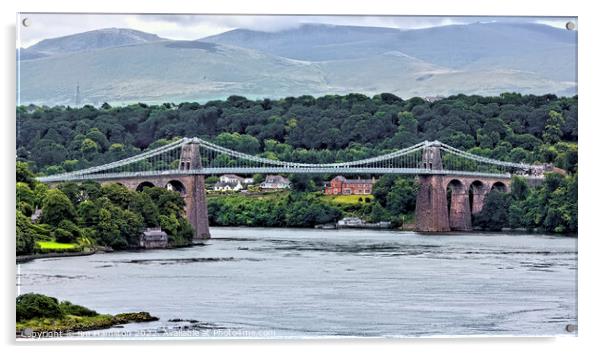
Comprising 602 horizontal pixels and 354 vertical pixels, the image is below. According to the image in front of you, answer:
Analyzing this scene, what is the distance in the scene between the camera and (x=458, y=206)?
83.8 ft

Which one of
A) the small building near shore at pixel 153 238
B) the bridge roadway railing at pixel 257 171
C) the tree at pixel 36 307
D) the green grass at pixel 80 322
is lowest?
the green grass at pixel 80 322

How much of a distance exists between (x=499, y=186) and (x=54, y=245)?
7.92m

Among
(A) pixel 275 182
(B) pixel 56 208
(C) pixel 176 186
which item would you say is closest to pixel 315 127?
(B) pixel 56 208

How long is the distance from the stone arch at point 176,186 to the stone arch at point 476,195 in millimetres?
4811

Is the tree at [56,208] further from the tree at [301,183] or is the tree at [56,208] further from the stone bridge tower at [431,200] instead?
the stone bridge tower at [431,200]

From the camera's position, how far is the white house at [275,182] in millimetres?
22391

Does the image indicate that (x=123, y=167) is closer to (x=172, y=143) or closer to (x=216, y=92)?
(x=172, y=143)

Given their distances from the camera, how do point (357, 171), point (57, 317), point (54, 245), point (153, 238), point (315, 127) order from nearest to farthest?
point (57, 317)
point (54, 245)
point (315, 127)
point (153, 238)
point (357, 171)

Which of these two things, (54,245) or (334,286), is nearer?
(334,286)

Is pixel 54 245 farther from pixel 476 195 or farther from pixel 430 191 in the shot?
pixel 476 195

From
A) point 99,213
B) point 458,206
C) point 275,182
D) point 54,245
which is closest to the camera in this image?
point 54,245

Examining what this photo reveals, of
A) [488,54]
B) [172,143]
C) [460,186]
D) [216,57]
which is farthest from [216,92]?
[460,186]

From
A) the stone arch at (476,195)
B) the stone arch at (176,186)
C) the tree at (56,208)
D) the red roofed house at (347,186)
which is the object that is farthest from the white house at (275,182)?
the tree at (56,208)

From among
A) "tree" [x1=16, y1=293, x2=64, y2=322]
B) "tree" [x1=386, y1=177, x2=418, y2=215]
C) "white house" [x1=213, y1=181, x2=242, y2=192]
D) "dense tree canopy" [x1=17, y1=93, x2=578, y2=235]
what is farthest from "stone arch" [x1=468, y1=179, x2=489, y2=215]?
"tree" [x1=16, y1=293, x2=64, y2=322]
